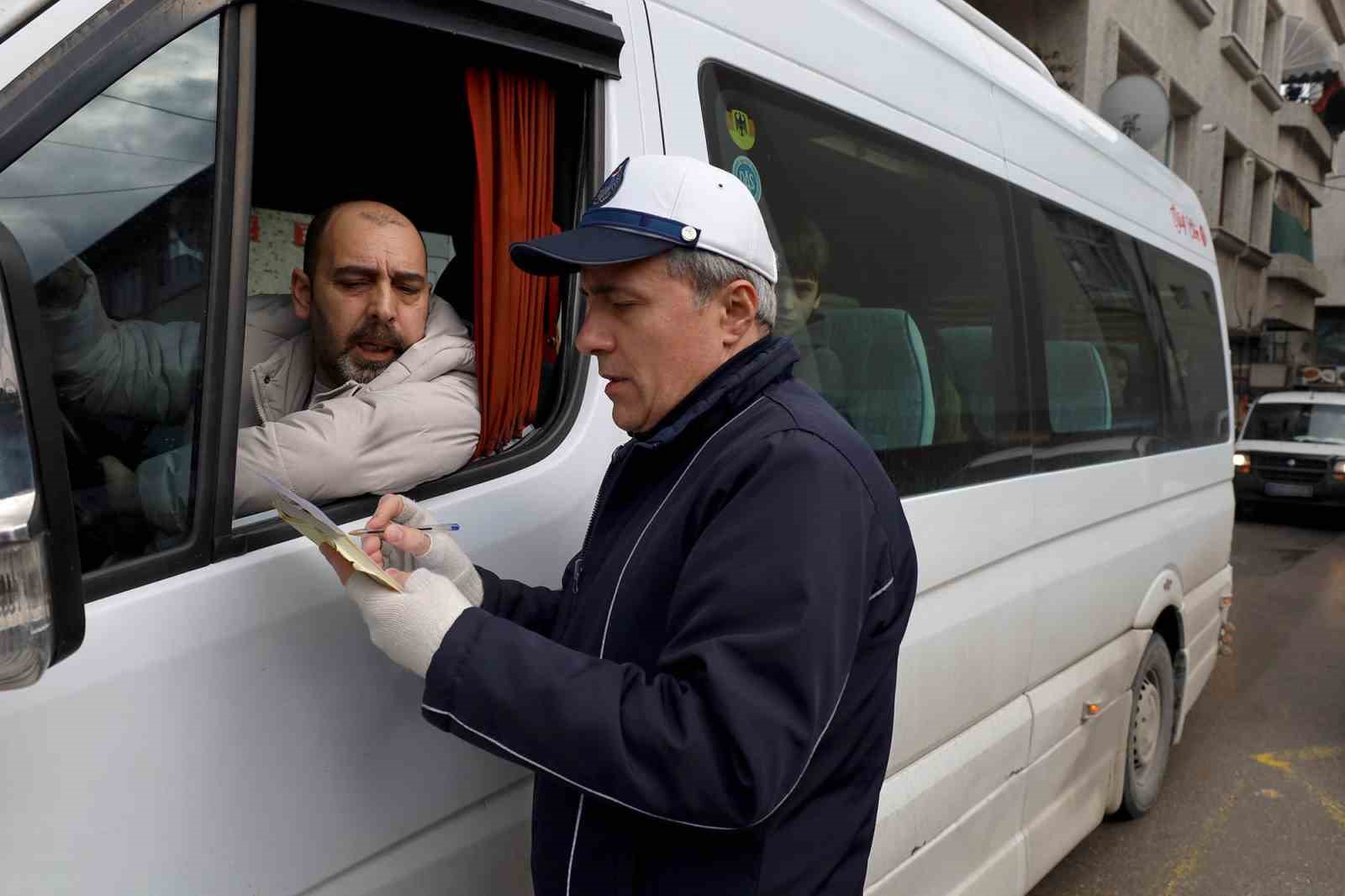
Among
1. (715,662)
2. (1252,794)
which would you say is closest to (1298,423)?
(1252,794)

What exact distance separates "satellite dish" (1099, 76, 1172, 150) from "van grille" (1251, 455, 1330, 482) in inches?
Answer: 212

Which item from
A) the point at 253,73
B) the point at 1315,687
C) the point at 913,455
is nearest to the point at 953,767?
the point at 913,455

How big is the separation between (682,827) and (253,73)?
1.04m

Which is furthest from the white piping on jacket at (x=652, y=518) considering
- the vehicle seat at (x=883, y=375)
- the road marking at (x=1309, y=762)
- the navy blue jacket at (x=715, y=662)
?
the road marking at (x=1309, y=762)

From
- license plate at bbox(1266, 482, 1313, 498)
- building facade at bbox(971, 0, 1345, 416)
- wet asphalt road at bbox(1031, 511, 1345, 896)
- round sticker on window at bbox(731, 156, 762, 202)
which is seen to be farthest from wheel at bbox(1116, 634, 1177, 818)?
license plate at bbox(1266, 482, 1313, 498)

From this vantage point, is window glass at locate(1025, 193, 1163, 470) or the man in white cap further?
window glass at locate(1025, 193, 1163, 470)

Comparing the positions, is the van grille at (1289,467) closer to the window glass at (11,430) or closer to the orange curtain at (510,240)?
the orange curtain at (510,240)

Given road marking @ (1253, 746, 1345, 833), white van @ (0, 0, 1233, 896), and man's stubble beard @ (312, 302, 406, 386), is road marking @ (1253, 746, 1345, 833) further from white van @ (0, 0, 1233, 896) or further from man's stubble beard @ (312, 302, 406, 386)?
man's stubble beard @ (312, 302, 406, 386)

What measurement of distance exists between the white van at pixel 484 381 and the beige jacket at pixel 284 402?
3cm

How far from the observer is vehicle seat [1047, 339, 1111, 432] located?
10.9 ft

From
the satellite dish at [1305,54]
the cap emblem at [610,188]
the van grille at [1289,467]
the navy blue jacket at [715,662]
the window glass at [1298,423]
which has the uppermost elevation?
the satellite dish at [1305,54]

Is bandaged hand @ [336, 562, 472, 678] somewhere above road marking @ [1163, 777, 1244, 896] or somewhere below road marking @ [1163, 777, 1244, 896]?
above

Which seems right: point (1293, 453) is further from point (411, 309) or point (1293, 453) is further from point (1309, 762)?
point (411, 309)

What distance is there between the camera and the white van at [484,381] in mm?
1132
